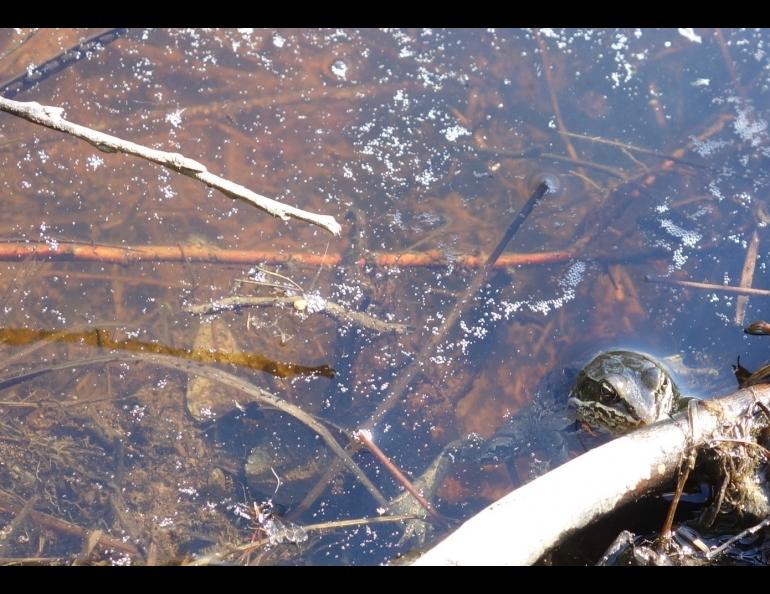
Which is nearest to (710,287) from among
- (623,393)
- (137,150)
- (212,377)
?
(623,393)

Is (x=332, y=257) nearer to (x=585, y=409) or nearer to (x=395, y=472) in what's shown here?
(x=395, y=472)

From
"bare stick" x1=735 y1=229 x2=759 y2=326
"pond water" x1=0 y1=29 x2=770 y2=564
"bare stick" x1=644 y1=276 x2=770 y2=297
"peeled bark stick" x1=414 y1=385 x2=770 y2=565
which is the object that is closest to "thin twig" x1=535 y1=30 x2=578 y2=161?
"pond water" x1=0 y1=29 x2=770 y2=564

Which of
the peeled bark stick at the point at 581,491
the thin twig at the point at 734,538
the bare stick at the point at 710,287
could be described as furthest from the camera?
the bare stick at the point at 710,287

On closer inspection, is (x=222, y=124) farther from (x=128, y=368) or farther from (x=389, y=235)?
(x=128, y=368)

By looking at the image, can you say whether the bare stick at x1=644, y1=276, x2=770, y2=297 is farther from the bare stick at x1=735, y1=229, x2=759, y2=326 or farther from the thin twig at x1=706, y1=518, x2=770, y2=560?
the thin twig at x1=706, y1=518, x2=770, y2=560

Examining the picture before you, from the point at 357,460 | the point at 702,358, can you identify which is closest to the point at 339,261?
the point at 357,460

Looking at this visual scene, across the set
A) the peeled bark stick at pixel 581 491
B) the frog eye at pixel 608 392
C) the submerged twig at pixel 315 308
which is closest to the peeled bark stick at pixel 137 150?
the submerged twig at pixel 315 308

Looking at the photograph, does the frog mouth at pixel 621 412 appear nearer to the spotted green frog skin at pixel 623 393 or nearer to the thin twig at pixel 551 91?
the spotted green frog skin at pixel 623 393
